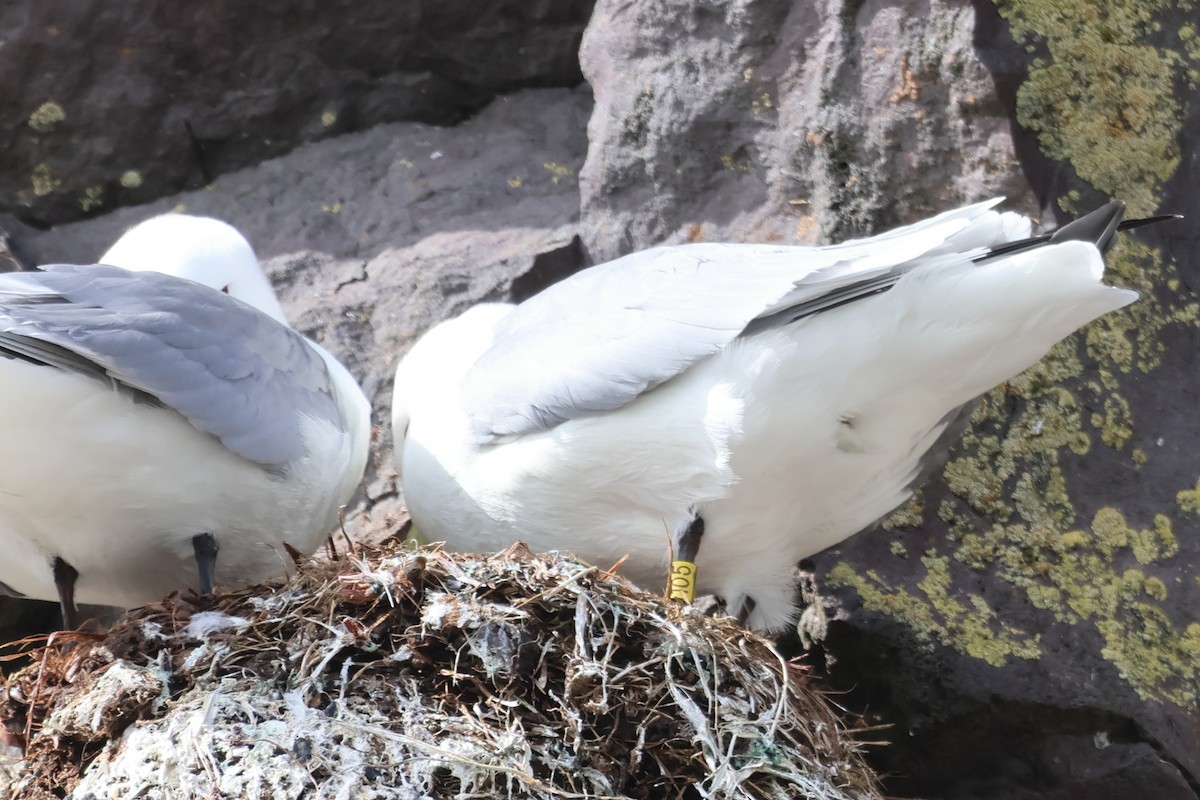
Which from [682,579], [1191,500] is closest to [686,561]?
[682,579]

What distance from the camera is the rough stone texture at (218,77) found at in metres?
3.41

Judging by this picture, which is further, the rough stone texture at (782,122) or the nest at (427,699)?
the rough stone texture at (782,122)

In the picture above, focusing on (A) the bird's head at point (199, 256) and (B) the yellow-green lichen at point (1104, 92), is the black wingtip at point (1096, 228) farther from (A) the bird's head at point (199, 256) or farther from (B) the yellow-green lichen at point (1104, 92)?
(A) the bird's head at point (199, 256)

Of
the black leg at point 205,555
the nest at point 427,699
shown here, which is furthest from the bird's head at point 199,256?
the nest at point 427,699

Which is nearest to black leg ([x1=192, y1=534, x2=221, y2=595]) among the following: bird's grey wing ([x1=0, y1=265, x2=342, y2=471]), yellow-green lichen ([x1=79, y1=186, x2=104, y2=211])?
bird's grey wing ([x1=0, y1=265, x2=342, y2=471])

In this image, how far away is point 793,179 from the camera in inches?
117

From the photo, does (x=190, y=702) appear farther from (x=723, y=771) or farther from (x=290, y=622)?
(x=723, y=771)

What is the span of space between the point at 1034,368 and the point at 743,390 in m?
0.86

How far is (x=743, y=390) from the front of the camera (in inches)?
87.0

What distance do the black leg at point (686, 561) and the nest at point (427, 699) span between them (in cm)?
23

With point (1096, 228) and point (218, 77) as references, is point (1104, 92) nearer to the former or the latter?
point (1096, 228)

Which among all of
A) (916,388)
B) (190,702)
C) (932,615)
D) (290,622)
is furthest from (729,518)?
(190,702)

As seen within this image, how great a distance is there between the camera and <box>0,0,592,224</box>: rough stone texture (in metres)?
3.41

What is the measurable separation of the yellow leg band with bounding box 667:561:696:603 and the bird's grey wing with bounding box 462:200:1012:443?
309 mm
